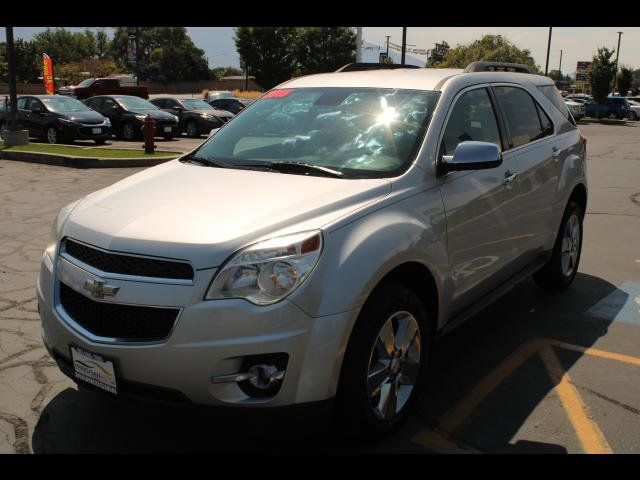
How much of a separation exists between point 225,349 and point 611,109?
4875cm

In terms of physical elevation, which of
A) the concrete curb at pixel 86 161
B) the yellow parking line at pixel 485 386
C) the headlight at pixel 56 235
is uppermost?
the headlight at pixel 56 235

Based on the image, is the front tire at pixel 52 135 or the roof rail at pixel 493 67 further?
the front tire at pixel 52 135

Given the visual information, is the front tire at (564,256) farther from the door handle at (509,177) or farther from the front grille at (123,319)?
the front grille at (123,319)

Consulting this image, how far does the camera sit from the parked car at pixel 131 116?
2003 centimetres

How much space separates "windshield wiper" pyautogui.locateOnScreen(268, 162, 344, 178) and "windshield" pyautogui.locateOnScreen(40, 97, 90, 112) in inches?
645

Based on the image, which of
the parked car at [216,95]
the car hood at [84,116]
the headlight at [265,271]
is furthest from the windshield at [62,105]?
the headlight at [265,271]

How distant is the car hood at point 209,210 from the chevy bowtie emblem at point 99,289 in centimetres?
17

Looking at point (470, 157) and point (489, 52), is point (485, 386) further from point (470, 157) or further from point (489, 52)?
point (489, 52)

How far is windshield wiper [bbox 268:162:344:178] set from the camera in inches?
134

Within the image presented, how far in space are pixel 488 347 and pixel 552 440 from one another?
123 cm

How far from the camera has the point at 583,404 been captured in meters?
3.63

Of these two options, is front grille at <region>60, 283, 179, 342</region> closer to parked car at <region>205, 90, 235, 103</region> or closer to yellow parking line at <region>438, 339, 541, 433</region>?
yellow parking line at <region>438, 339, 541, 433</region>

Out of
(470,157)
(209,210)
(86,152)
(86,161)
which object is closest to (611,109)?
(86,152)
